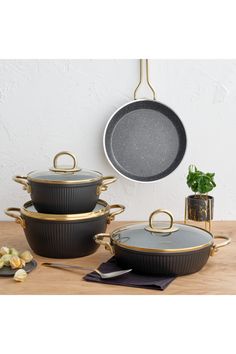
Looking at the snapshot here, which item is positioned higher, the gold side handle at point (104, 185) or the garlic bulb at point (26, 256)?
the gold side handle at point (104, 185)

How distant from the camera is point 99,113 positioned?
2344mm

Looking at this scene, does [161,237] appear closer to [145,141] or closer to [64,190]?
[64,190]

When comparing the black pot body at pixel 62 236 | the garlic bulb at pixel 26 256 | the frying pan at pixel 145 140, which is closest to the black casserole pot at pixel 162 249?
the black pot body at pixel 62 236

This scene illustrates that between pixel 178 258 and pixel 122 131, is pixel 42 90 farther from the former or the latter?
pixel 178 258

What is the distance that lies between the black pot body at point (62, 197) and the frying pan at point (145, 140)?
45 cm

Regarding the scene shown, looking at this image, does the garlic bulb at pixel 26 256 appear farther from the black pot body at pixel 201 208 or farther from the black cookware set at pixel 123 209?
the black pot body at pixel 201 208

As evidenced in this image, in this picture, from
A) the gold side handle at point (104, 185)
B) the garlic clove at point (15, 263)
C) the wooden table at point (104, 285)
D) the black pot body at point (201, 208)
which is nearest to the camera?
the wooden table at point (104, 285)

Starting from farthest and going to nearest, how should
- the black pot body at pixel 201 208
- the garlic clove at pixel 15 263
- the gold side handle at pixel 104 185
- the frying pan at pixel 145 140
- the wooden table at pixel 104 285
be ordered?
1. the frying pan at pixel 145 140
2. the black pot body at pixel 201 208
3. the gold side handle at pixel 104 185
4. the garlic clove at pixel 15 263
5. the wooden table at pixel 104 285

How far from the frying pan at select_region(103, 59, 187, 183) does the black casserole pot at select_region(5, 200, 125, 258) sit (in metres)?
0.44

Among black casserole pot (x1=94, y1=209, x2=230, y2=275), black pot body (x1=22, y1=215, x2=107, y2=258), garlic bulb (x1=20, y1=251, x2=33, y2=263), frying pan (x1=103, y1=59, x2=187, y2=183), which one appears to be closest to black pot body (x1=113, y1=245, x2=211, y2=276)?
black casserole pot (x1=94, y1=209, x2=230, y2=275)

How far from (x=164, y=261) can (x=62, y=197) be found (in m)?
0.40

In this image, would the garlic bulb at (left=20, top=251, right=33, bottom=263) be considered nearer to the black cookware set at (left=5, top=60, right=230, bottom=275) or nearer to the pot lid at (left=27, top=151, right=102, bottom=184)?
the black cookware set at (left=5, top=60, right=230, bottom=275)

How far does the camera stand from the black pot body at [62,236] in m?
1.85
